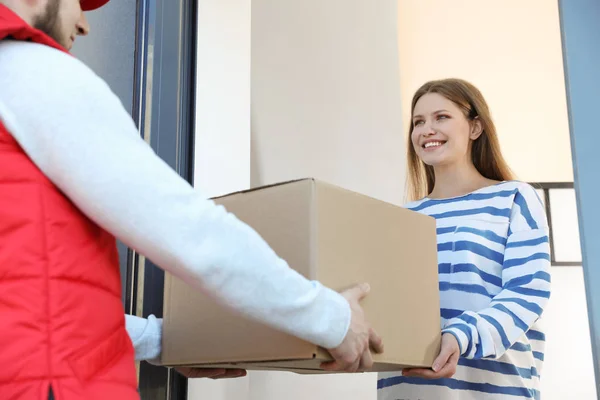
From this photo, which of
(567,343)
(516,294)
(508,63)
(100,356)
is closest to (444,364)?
(516,294)

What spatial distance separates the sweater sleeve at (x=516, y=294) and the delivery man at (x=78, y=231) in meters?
0.51

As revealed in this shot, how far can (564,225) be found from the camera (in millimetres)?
2934

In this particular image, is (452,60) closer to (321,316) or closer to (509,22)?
(509,22)

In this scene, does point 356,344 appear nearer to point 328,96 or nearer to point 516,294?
point 516,294

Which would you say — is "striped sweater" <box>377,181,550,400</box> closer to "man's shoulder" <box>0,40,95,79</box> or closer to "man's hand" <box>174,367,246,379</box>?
"man's hand" <box>174,367,246,379</box>

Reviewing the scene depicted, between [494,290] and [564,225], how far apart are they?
5.79 feet

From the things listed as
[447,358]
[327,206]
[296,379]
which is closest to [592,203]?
[447,358]

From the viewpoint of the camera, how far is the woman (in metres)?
1.19

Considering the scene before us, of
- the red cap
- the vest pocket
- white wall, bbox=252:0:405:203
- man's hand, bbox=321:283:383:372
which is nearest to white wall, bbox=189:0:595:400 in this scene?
white wall, bbox=252:0:405:203

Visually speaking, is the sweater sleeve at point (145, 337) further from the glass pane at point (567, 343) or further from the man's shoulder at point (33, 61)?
the glass pane at point (567, 343)

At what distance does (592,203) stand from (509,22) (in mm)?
2128

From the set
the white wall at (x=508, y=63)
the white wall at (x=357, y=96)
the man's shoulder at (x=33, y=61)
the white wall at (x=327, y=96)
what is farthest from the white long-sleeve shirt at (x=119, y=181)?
the white wall at (x=508, y=63)

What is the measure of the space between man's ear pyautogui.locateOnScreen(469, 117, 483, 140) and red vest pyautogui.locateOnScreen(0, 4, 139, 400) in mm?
1050

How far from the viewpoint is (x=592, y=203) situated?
1.12 metres
